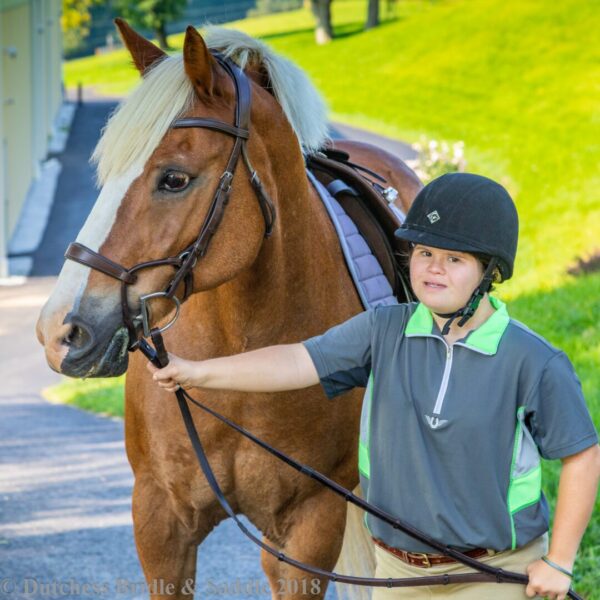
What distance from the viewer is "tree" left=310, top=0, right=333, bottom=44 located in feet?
146

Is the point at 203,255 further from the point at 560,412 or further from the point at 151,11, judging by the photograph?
the point at 151,11

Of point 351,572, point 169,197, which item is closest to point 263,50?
point 169,197

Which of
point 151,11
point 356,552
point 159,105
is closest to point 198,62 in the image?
point 159,105

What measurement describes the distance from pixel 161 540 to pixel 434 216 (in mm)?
Result: 1527

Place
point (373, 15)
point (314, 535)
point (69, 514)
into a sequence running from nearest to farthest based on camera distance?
point (314, 535) → point (69, 514) → point (373, 15)

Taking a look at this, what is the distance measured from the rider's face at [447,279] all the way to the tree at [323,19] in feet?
143

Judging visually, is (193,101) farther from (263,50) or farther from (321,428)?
(321,428)

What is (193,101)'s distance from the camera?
106 inches

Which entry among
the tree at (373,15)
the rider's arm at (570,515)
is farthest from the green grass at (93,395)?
the tree at (373,15)

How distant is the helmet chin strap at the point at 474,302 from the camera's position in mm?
2562

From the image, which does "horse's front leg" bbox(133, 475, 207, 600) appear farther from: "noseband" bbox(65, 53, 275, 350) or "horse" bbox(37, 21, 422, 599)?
"noseband" bbox(65, 53, 275, 350)

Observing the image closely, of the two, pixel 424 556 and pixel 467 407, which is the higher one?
pixel 467 407

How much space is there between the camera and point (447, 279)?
2.58 metres

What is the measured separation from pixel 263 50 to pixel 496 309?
103 cm
